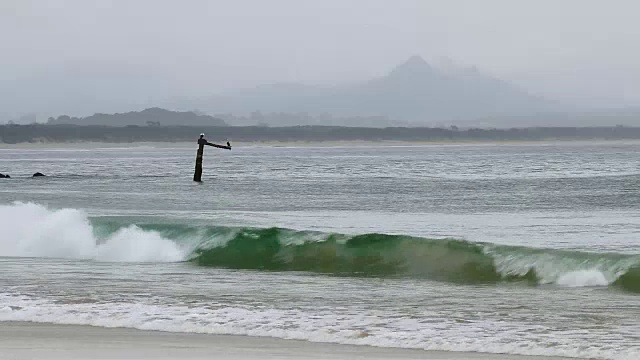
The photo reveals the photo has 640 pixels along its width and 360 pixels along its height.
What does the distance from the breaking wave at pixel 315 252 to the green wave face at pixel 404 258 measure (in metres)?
0.02

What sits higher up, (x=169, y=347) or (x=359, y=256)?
(x=169, y=347)

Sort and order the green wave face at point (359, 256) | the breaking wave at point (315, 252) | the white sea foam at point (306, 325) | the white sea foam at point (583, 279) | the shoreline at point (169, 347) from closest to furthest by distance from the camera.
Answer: the shoreline at point (169, 347) → the white sea foam at point (306, 325) → the white sea foam at point (583, 279) → the breaking wave at point (315, 252) → the green wave face at point (359, 256)

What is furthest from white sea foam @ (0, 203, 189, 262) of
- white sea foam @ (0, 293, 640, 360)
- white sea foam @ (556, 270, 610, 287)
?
white sea foam @ (0, 293, 640, 360)

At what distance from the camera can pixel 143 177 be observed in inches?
2689

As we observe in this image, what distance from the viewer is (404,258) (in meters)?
21.3

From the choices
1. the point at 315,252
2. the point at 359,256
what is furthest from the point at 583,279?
the point at 315,252

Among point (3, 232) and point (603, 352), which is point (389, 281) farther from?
point (3, 232)

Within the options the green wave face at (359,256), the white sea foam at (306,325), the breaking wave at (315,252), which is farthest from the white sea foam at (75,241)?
the white sea foam at (306,325)

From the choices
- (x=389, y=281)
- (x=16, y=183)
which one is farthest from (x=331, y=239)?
(x=16, y=183)

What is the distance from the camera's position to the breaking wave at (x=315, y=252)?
61.5 ft

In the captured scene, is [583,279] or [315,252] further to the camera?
[315,252]

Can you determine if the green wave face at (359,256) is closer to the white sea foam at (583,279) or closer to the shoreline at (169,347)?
the white sea foam at (583,279)

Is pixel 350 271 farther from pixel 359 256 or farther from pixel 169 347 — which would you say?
pixel 169 347

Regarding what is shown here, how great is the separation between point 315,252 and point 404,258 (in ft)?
7.14
